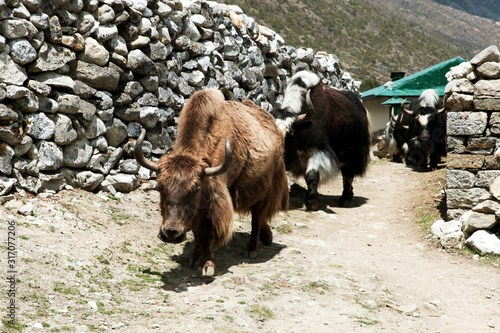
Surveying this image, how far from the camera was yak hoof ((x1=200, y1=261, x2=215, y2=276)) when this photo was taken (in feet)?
14.5

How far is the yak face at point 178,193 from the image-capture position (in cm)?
395

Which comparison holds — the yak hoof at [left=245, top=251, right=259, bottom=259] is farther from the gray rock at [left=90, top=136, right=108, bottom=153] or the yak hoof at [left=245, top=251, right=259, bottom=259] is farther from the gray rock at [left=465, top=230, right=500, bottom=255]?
the gray rock at [left=465, top=230, right=500, bottom=255]

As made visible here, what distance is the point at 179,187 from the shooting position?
13.2 ft

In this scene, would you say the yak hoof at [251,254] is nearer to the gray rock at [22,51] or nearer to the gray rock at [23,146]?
the gray rock at [23,146]

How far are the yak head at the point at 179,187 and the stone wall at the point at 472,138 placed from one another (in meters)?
3.40

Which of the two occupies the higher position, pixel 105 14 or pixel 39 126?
pixel 105 14

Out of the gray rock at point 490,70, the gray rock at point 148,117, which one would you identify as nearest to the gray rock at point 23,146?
the gray rock at point 148,117

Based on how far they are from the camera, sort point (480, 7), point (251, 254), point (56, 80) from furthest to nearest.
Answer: point (480, 7) < point (251, 254) < point (56, 80)

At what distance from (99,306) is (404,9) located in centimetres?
8067

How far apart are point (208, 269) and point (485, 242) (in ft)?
10.9

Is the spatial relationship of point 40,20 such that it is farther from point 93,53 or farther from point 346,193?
point 346,193

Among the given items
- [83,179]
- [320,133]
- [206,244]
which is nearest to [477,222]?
[320,133]

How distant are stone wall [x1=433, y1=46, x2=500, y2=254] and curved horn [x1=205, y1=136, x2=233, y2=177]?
3.30 meters

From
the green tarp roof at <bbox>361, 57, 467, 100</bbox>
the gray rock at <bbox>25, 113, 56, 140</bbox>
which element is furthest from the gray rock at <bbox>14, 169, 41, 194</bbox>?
the green tarp roof at <bbox>361, 57, 467, 100</bbox>
